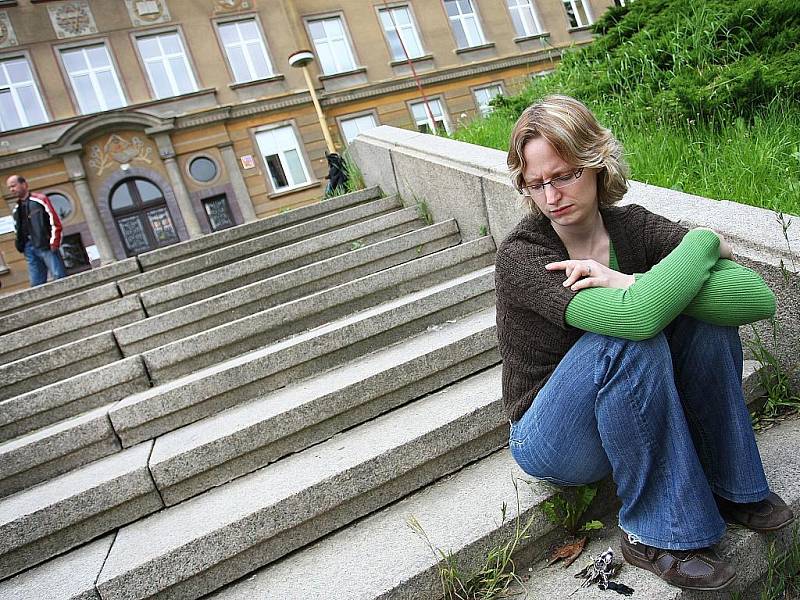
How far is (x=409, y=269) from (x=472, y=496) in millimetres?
1756

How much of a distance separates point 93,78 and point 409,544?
15.6 metres

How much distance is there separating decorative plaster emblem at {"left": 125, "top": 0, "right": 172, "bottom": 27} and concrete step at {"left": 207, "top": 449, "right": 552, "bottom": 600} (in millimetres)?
15877

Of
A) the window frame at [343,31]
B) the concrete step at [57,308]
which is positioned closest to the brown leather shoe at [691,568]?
the concrete step at [57,308]

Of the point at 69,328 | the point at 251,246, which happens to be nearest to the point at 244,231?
the point at 251,246

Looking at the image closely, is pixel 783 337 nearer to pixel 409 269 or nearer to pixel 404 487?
pixel 404 487

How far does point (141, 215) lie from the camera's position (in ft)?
47.0

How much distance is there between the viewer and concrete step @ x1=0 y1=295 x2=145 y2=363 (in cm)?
335

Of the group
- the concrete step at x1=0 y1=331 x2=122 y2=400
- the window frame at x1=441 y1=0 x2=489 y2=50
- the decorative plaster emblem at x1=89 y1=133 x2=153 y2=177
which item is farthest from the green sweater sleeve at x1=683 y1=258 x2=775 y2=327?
the window frame at x1=441 y1=0 x2=489 y2=50

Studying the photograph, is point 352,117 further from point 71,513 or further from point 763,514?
point 763,514

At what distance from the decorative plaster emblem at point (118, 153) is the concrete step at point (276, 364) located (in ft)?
42.6

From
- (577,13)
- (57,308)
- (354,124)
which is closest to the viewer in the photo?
(57,308)

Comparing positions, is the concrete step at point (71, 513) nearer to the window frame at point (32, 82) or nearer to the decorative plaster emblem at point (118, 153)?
the decorative plaster emblem at point (118, 153)

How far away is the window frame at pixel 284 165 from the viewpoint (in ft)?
49.5

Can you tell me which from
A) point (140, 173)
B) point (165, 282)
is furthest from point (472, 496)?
point (140, 173)
